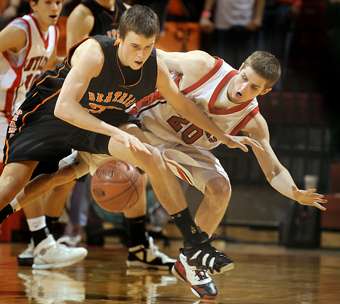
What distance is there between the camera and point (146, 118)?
18.1 feet

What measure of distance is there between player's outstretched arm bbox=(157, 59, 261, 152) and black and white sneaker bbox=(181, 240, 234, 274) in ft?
1.94

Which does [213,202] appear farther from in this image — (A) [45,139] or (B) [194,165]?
(A) [45,139]

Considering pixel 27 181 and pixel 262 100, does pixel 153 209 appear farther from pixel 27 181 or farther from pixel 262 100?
pixel 27 181

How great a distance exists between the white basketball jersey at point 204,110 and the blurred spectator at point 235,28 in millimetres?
4112

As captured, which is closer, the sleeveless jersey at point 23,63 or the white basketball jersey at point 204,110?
the white basketball jersey at point 204,110

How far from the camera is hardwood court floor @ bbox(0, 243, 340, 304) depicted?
15.7ft

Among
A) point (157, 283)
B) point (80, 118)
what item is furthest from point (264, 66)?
point (157, 283)

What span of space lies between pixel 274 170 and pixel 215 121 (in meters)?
0.46

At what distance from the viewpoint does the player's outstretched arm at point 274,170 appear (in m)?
5.05

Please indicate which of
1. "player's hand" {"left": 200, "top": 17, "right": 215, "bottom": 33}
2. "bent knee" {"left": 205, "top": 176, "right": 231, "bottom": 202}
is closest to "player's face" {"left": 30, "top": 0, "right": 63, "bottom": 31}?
"bent knee" {"left": 205, "top": 176, "right": 231, "bottom": 202}

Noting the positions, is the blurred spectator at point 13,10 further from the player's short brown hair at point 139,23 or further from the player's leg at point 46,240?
the player's short brown hair at point 139,23

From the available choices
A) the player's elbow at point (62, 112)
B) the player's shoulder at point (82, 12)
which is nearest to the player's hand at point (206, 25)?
the player's shoulder at point (82, 12)

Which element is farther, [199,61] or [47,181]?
[47,181]

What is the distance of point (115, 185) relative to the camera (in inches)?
214
